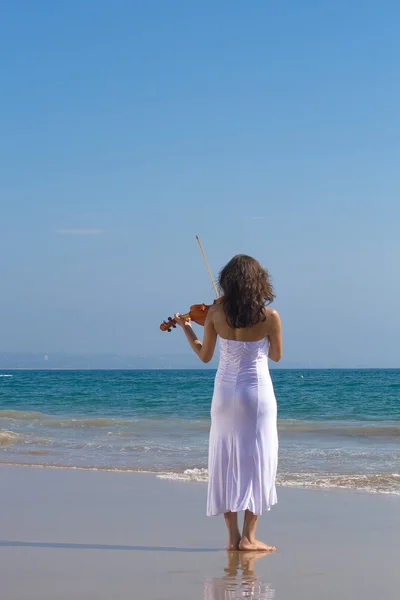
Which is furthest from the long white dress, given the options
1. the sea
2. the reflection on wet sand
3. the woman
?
the sea

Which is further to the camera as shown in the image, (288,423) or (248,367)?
(288,423)

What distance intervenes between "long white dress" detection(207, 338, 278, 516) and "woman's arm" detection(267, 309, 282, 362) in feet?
0.13

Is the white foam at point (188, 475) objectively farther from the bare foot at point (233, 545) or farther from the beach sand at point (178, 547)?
the bare foot at point (233, 545)

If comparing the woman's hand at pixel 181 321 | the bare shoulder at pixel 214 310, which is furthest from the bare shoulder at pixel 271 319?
the woman's hand at pixel 181 321

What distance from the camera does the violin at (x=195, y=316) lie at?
Answer: 5.07m

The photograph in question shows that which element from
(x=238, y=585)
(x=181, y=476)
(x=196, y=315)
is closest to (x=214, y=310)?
(x=196, y=315)

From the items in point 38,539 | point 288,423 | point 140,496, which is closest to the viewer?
point 38,539

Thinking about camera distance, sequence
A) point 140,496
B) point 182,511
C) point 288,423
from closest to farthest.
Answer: point 182,511, point 140,496, point 288,423

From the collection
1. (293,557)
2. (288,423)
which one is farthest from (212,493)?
(288,423)

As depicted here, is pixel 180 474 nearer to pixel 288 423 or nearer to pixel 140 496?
pixel 140 496

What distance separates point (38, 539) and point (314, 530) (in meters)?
1.89

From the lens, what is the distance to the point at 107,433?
14.6 m

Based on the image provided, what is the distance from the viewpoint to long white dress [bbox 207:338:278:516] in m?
4.91

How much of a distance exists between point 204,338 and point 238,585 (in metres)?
1.50
